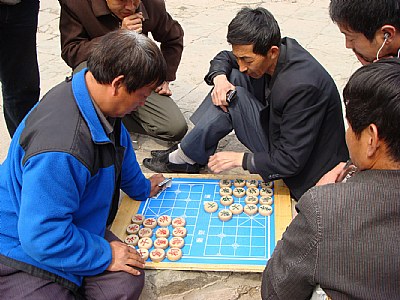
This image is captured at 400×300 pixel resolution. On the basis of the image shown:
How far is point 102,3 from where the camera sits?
3820 millimetres

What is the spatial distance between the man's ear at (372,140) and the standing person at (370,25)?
0.97m

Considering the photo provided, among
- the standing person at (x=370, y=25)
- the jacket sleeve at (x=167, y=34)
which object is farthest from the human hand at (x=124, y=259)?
the jacket sleeve at (x=167, y=34)

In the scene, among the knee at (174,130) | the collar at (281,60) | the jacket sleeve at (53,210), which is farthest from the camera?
the knee at (174,130)

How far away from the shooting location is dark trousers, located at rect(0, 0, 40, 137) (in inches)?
139

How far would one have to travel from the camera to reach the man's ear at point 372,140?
64.1 inches

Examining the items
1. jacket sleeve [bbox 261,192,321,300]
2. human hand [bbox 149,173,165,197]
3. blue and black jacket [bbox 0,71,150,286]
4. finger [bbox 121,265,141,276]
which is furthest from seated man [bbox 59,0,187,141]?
jacket sleeve [bbox 261,192,321,300]

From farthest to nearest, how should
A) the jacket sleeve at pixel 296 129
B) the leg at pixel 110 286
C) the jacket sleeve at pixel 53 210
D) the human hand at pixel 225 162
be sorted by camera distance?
the human hand at pixel 225 162
the jacket sleeve at pixel 296 129
the leg at pixel 110 286
the jacket sleeve at pixel 53 210

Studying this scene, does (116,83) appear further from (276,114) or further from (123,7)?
(123,7)

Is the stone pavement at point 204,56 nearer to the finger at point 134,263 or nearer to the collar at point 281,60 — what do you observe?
the finger at point 134,263

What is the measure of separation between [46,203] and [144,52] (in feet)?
2.66

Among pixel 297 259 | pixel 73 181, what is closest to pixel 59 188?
pixel 73 181

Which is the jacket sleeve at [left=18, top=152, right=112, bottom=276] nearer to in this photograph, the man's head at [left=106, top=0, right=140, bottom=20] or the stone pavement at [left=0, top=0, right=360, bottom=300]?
the stone pavement at [left=0, top=0, right=360, bottom=300]

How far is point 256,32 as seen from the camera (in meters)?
3.00

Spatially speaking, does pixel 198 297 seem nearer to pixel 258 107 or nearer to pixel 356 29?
pixel 258 107
